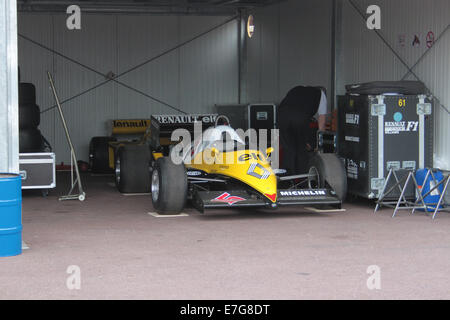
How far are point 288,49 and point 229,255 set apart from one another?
1060 centimetres

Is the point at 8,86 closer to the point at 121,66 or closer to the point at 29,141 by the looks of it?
the point at 29,141

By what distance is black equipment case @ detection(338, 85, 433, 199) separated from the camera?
11581 millimetres

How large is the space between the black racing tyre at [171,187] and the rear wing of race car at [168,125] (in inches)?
177

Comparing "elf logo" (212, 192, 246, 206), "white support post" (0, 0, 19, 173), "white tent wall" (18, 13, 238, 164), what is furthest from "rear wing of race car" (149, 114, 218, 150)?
"white support post" (0, 0, 19, 173)

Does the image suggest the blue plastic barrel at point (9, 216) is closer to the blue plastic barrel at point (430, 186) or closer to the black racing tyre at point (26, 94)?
the blue plastic barrel at point (430, 186)

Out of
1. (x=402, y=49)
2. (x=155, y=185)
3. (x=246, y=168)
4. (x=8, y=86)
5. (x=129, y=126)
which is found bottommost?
(x=155, y=185)

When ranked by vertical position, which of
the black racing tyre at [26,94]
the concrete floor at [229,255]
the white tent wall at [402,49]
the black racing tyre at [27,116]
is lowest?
the concrete floor at [229,255]

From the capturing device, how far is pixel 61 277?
265 inches

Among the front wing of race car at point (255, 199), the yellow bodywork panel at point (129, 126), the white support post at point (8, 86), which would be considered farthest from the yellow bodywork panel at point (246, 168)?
the yellow bodywork panel at point (129, 126)

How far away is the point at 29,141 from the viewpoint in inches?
539

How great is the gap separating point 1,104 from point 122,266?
244cm

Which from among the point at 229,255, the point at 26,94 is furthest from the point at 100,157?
the point at 229,255

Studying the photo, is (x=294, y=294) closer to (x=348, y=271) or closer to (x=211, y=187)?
(x=348, y=271)

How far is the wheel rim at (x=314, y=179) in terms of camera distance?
11.5 meters
